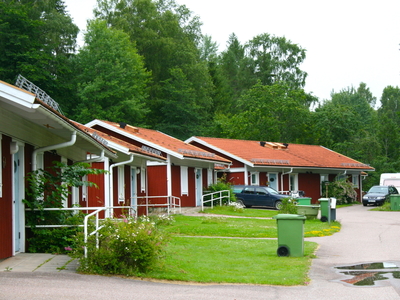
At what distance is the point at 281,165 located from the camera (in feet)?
143

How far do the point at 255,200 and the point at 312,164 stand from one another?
11603mm

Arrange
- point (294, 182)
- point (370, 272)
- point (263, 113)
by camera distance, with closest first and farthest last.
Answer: point (370, 272)
point (294, 182)
point (263, 113)

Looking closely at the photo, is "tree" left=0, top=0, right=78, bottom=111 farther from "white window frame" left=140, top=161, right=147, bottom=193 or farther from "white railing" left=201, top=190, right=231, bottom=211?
"white window frame" left=140, top=161, right=147, bottom=193

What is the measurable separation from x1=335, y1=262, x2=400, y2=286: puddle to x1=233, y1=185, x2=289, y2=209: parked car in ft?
73.7

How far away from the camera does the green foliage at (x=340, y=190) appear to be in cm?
4772

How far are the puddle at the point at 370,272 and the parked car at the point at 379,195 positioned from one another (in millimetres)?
31301

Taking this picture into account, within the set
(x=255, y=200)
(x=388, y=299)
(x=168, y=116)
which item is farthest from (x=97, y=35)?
(x=388, y=299)

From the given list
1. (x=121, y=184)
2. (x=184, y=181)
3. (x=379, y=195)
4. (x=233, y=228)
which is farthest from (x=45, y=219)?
(x=379, y=195)

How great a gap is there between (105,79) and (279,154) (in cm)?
1675

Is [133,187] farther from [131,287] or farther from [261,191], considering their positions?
[131,287]

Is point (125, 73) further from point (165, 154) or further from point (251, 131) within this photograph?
point (165, 154)

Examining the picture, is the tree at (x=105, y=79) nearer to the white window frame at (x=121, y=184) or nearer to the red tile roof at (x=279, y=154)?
the red tile roof at (x=279, y=154)

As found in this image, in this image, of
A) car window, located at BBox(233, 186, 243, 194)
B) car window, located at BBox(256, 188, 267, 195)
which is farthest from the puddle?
car window, located at BBox(233, 186, 243, 194)

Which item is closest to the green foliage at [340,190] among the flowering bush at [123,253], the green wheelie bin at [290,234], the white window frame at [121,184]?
the white window frame at [121,184]
